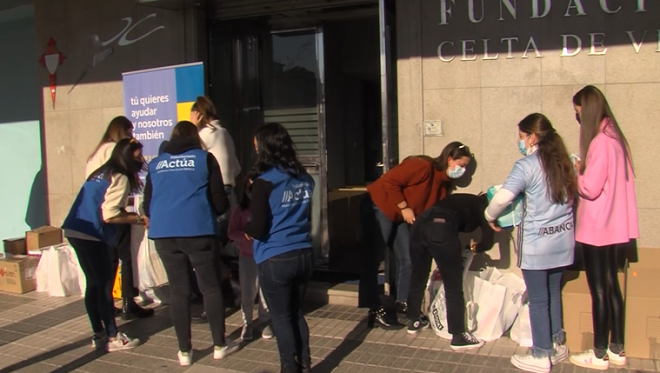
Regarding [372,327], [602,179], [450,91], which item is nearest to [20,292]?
[372,327]

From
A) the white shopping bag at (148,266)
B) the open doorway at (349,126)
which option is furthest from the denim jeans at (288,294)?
the open doorway at (349,126)

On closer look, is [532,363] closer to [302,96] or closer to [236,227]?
[236,227]

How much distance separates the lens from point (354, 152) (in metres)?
7.91

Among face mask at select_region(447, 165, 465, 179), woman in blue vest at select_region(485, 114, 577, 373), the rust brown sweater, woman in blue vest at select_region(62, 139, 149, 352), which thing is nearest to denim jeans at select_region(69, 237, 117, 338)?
woman in blue vest at select_region(62, 139, 149, 352)

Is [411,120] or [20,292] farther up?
[411,120]

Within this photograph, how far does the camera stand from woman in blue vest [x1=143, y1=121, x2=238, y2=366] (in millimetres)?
4195

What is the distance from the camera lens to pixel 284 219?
372cm

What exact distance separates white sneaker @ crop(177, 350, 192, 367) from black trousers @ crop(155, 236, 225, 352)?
0.13 feet

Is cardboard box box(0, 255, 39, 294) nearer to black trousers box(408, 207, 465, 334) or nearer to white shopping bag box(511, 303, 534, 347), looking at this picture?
black trousers box(408, 207, 465, 334)

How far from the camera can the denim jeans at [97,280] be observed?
4594 mm

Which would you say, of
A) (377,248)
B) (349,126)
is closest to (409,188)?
(377,248)

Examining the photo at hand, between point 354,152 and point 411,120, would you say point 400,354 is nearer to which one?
point 411,120

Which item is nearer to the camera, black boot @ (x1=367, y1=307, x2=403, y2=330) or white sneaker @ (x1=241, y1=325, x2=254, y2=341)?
white sneaker @ (x1=241, y1=325, x2=254, y2=341)

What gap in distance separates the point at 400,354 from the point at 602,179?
188 centimetres
